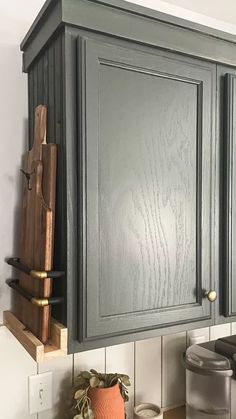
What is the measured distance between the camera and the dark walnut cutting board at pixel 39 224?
988 mm

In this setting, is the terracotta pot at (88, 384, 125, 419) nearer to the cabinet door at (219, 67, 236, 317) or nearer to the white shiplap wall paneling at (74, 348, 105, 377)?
the white shiplap wall paneling at (74, 348, 105, 377)

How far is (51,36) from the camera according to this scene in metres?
1.05

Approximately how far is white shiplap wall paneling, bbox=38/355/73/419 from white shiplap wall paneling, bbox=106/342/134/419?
0.15 meters

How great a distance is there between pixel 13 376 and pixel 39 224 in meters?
0.56

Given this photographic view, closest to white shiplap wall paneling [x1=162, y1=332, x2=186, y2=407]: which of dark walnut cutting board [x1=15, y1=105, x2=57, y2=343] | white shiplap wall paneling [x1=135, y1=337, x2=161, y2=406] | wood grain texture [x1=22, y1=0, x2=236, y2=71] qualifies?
white shiplap wall paneling [x1=135, y1=337, x2=161, y2=406]

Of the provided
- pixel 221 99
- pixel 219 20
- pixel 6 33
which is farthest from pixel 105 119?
pixel 219 20

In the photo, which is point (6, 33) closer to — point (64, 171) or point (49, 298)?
point (64, 171)

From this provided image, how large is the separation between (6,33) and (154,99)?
0.55 meters

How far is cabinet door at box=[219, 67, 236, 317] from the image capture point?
123 centimetres

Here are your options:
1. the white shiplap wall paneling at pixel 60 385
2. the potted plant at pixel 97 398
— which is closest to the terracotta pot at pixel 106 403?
the potted plant at pixel 97 398

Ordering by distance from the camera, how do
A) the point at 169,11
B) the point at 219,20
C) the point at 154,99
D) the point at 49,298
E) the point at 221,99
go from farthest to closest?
the point at 219,20, the point at 169,11, the point at 221,99, the point at 154,99, the point at 49,298

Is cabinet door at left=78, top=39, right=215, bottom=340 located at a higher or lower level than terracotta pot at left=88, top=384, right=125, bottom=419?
higher

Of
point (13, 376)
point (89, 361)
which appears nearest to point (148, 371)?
point (89, 361)

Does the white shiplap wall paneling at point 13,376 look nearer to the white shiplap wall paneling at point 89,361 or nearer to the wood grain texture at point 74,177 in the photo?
the white shiplap wall paneling at point 89,361
